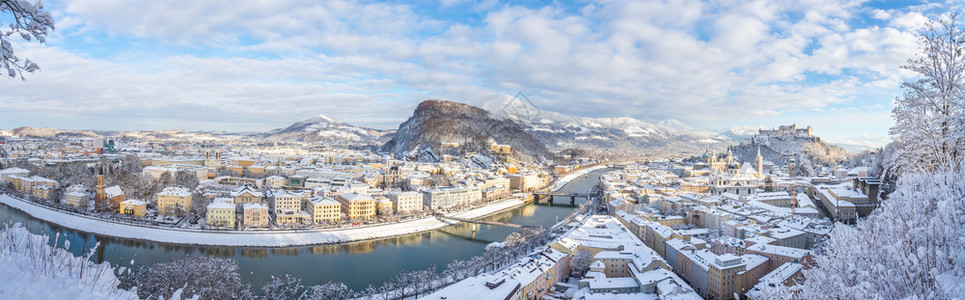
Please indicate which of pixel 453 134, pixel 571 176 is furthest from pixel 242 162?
pixel 571 176

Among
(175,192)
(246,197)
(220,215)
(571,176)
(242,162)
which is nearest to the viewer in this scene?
(220,215)

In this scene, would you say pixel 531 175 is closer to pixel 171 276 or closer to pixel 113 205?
pixel 113 205

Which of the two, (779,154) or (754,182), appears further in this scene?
(779,154)

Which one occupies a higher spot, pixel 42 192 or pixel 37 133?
pixel 37 133

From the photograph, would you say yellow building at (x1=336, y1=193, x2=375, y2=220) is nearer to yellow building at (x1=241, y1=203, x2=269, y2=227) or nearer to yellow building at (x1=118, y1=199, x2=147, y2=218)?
yellow building at (x1=241, y1=203, x2=269, y2=227)

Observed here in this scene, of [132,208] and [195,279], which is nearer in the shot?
[195,279]

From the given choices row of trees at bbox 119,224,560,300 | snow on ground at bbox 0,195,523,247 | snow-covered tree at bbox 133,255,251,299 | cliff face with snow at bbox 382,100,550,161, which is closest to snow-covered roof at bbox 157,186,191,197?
snow on ground at bbox 0,195,523,247

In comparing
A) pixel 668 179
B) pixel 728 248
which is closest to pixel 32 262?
pixel 728 248

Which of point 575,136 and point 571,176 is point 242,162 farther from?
point 575,136

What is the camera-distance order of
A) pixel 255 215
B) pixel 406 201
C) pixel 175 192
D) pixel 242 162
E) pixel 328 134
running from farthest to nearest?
pixel 328 134 < pixel 242 162 < pixel 406 201 < pixel 175 192 < pixel 255 215
